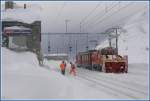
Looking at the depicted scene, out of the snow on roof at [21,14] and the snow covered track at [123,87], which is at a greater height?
the snow on roof at [21,14]

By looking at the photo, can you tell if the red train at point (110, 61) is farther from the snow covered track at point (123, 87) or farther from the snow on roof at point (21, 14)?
the snow on roof at point (21, 14)

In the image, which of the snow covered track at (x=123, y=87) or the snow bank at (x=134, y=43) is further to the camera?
the snow bank at (x=134, y=43)

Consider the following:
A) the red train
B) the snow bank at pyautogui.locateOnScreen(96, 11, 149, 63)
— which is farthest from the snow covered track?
the snow bank at pyautogui.locateOnScreen(96, 11, 149, 63)

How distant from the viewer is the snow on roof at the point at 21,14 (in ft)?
112

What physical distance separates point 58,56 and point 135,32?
53764 millimetres

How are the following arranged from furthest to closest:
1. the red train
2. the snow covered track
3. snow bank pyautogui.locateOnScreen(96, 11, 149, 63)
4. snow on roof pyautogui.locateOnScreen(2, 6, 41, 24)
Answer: snow bank pyautogui.locateOnScreen(96, 11, 149, 63)
the red train
snow on roof pyautogui.locateOnScreen(2, 6, 41, 24)
the snow covered track

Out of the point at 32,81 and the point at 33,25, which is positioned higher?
the point at 33,25

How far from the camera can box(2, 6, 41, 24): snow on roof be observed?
3416 cm

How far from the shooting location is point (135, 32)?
191m

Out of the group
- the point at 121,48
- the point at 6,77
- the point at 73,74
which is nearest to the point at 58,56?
the point at 121,48

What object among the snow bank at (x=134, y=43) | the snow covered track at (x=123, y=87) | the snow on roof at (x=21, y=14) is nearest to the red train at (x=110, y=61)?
the snow covered track at (x=123, y=87)

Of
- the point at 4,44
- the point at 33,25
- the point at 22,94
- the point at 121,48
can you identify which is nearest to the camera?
the point at 22,94

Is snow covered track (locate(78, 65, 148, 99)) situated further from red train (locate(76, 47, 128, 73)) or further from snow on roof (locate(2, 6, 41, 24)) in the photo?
red train (locate(76, 47, 128, 73))

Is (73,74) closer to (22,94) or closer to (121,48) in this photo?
(22,94)
